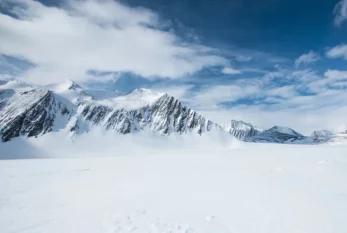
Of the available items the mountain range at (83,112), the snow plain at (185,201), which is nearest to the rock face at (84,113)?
the mountain range at (83,112)

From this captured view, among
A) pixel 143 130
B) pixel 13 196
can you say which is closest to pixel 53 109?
pixel 143 130

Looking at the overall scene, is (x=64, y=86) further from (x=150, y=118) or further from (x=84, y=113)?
(x=150, y=118)


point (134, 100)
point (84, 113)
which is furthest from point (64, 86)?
point (134, 100)

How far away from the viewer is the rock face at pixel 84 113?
115750 millimetres

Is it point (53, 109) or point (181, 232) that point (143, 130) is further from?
point (181, 232)

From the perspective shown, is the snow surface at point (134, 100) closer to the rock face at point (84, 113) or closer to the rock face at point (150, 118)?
the rock face at point (84, 113)

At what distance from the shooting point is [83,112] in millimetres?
136125

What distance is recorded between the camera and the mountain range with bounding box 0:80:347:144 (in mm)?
116000

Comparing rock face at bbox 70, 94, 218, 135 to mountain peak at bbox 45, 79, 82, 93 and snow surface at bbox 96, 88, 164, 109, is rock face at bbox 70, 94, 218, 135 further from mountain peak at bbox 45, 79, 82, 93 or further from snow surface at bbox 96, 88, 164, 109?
mountain peak at bbox 45, 79, 82, 93

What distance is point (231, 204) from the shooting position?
8.34m

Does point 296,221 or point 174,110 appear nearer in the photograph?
point 296,221

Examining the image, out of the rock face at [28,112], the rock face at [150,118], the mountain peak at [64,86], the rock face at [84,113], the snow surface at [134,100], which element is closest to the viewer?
the rock face at [28,112]

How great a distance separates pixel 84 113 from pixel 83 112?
1067 millimetres

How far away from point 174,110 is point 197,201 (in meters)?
146
